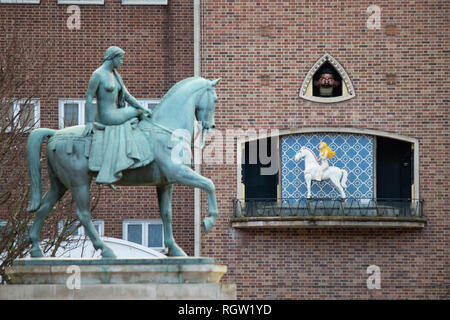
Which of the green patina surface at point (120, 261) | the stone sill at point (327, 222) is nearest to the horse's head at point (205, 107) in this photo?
the green patina surface at point (120, 261)

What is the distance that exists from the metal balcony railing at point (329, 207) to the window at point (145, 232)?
Result: 242cm

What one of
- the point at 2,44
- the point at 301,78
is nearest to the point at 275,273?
the point at 301,78

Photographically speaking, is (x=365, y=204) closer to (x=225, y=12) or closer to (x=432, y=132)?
(x=432, y=132)

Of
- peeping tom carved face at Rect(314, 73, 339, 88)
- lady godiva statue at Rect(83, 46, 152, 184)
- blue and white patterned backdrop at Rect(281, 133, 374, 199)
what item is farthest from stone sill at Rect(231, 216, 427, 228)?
lady godiva statue at Rect(83, 46, 152, 184)

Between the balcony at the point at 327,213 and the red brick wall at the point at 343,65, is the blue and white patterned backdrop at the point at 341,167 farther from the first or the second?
the red brick wall at the point at 343,65

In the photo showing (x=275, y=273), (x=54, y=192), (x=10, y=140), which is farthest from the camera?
(x=275, y=273)

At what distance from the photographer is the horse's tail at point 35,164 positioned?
17.9 m

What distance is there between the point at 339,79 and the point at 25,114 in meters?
8.30

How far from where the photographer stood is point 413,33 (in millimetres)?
32281

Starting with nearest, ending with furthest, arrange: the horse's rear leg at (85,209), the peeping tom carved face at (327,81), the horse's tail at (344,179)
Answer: the horse's rear leg at (85,209)
the horse's tail at (344,179)
the peeping tom carved face at (327,81)

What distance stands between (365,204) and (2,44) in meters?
10.6

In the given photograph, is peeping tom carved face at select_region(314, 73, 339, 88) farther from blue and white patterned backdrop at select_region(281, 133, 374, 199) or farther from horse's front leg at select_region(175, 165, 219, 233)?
horse's front leg at select_region(175, 165, 219, 233)

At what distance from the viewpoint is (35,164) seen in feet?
58.8

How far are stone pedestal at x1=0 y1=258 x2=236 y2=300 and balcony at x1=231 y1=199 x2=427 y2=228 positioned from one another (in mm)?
13941
